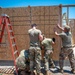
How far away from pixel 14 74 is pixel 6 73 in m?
0.37

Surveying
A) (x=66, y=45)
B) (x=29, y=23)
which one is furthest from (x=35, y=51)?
(x=29, y=23)

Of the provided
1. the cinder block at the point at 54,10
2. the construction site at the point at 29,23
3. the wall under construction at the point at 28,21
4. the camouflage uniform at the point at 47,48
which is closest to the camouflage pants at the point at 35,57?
the camouflage uniform at the point at 47,48

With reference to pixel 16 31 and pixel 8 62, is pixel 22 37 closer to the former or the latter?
pixel 16 31

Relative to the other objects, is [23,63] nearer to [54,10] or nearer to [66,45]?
[66,45]

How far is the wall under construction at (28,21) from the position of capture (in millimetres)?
7516

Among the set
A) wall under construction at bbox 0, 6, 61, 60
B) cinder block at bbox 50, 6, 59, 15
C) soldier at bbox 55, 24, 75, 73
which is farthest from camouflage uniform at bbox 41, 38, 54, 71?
cinder block at bbox 50, 6, 59, 15

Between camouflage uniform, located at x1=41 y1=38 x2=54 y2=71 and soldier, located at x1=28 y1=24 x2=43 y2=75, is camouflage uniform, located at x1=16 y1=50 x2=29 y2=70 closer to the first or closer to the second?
soldier, located at x1=28 y1=24 x2=43 y2=75

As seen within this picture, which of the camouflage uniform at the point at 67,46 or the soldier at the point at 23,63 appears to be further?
the camouflage uniform at the point at 67,46

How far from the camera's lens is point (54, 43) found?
7.53 m

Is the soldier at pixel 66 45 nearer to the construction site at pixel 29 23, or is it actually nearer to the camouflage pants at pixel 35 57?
the construction site at pixel 29 23

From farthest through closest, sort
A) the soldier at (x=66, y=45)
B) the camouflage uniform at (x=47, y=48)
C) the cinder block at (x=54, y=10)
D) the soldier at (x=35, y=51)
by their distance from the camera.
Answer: the cinder block at (x=54, y=10), the camouflage uniform at (x=47, y=48), the soldier at (x=66, y=45), the soldier at (x=35, y=51)

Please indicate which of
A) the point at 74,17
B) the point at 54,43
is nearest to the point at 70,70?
the point at 54,43

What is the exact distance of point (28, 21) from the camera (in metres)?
7.71

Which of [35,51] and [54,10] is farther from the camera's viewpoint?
[54,10]
